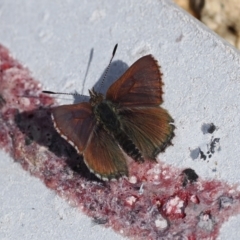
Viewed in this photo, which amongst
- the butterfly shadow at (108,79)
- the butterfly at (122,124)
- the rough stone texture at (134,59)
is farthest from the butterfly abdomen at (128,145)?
the butterfly shadow at (108,79)

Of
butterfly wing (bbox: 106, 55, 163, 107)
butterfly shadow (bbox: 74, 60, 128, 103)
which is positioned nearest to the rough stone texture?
butterfly shadow (bbox: 74, 60, 128, 103)

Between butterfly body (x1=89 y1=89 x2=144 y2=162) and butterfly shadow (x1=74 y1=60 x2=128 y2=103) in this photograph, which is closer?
butterfly body (x1=89 y1=89 x2=144 y2=162)

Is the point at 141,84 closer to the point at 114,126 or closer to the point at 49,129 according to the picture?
the point at 114,126

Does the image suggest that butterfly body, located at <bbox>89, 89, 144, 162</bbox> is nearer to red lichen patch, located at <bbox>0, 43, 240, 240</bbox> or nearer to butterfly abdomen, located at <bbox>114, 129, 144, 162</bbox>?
butterfly abdomen, located at <bbox>114, 129, 144, 162</bbox>

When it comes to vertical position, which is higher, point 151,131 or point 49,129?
point 151,131

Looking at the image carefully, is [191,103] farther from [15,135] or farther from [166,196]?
[15,135]

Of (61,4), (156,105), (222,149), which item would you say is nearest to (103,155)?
(156,105)

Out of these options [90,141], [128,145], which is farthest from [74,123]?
[128,145]

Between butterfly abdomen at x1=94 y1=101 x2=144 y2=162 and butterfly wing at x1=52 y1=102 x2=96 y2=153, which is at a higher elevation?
butterfly abdomen at x1=94 y1=101 x2=144 y2=162
